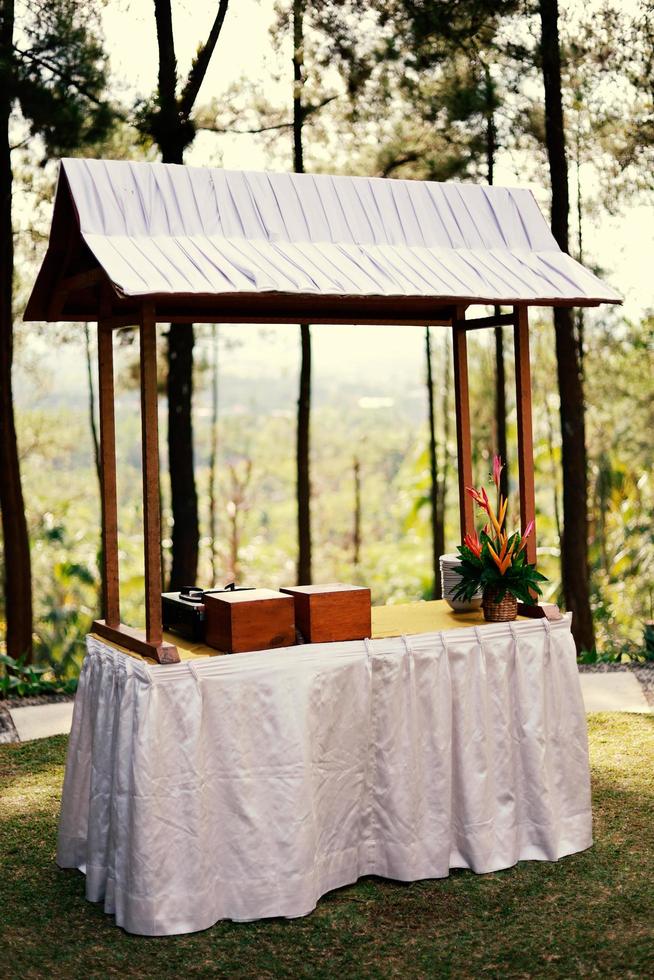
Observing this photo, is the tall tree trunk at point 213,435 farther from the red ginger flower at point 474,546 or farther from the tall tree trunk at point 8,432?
the red ginger flower at point 474,546

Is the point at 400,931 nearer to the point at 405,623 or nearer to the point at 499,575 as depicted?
the point at 405,623

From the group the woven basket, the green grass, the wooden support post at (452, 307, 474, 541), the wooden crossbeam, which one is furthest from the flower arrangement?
the green grass

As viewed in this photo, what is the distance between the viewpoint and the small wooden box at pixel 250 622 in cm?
346

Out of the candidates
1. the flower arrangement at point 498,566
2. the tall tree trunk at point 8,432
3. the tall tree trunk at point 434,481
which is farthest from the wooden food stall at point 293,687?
the tall tree trunk at point 434,481

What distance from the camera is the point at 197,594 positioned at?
3896 mm

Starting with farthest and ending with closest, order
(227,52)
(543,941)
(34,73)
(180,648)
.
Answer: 1. (227,52)
2. (34,73)
3. (180,648)
4. (543,941)

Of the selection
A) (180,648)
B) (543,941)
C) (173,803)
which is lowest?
(543,941)

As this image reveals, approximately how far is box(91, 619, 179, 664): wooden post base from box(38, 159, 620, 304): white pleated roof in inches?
41.3

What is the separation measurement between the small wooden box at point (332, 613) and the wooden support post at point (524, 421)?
29.5 inches

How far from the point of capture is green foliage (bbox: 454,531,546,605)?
12.9 feet

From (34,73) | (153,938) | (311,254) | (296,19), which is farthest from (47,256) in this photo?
(296,19)

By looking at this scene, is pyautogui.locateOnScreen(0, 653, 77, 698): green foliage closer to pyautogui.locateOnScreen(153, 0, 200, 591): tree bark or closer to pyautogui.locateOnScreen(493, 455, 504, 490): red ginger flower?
pyautogui.locateOnScreen(153, 0, 200, 591): tree bark

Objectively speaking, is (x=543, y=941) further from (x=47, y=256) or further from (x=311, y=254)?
(x=47, y=256)

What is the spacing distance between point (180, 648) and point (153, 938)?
0.87 meters
